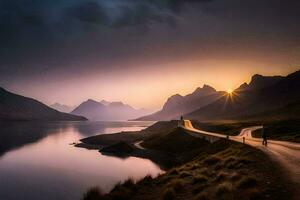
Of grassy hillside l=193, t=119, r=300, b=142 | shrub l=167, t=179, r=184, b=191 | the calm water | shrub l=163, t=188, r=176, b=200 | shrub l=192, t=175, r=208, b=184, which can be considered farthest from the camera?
grassy hillside l=193, t=119, r=300, b=142

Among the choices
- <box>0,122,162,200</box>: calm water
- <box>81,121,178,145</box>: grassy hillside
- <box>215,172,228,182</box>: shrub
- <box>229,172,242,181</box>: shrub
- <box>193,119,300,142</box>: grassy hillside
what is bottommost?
<box>0,122,162,200</box>: calm water

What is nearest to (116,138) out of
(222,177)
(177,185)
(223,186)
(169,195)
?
(177,185)

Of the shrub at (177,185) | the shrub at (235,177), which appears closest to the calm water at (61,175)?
the shrub at (177,185)

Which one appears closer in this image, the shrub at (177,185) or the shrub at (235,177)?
the shrub at (235,177)

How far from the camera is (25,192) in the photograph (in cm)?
4356

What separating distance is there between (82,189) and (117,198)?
22.4 meters

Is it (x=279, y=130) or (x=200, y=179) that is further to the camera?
(x=279, y=130)

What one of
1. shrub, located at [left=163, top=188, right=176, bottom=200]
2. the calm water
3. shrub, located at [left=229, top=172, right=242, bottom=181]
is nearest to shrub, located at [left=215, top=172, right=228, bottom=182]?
shrub, located at [left=229, top=172, right=242, bottom=181]

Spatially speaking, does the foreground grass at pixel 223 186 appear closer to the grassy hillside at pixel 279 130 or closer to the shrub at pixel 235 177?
the shrub at pixel 235 177

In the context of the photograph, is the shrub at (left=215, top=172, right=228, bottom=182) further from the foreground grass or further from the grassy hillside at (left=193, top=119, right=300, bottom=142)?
the grassy hillside at (left=193, top=119, right=300, bottom=142)

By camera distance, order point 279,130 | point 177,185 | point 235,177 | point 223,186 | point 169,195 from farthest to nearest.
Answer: point 279,130, point 177,185, point 235,177, point 169,195, point 223,186

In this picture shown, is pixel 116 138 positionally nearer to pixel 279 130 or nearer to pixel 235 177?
pixel 279 130

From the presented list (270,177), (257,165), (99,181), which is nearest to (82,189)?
(99,181)

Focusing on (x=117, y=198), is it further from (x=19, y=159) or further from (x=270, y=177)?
(x=19, y=159)
